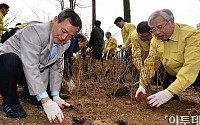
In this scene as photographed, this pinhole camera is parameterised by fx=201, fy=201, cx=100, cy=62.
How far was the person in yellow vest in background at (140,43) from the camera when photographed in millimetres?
2676

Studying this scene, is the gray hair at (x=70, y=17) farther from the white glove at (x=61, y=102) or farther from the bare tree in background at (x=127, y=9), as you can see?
the bare tree in background at (x=127, y=9)

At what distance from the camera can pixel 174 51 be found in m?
2.13

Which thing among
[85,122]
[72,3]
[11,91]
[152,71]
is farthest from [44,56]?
[72,3]

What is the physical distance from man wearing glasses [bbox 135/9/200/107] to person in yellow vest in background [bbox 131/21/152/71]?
355 millimetres

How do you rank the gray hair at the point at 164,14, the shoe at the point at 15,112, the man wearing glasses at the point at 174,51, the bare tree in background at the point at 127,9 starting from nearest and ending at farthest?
the shoe at the point at 15,112, the man wearing glasses at the point at 174,51, the gray hair at the point at 164,14, the bare tree in background at the point at 127,9

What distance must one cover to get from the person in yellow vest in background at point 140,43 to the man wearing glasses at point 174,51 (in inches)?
14.0

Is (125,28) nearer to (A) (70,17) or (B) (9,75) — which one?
(A) (70,17)

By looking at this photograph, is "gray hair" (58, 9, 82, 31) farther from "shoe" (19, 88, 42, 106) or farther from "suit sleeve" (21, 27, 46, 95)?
"shoe" (19, 88, 42, 106)

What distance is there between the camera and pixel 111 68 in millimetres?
2279

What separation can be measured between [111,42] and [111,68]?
14.5ft

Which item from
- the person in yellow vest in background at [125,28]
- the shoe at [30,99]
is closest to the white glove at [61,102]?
the shoe at [30,99]

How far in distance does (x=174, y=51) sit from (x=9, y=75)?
1612 millimetres

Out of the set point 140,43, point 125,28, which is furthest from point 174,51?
point 125,28

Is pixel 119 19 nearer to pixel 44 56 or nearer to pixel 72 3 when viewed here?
pixel 44 56
